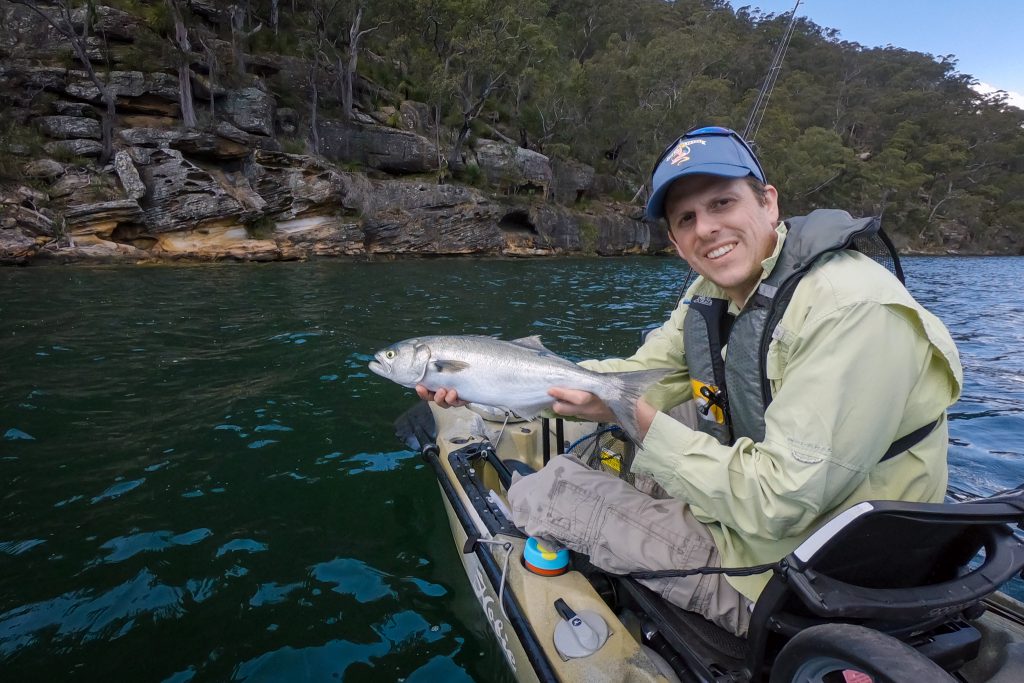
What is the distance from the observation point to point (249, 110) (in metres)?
28.7

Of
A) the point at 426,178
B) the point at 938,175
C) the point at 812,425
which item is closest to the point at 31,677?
the point at 812,425

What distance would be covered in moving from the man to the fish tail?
19 cm

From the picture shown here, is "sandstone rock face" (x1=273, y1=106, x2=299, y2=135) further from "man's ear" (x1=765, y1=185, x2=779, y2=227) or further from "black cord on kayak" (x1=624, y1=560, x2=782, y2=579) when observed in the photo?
"black cord on kayak" (x1=624, y1=560, x2=782, y2=579)

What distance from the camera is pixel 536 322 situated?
532 inches

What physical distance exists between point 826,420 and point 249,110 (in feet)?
109

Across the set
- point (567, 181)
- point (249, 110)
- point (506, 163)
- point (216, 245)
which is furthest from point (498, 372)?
point (567, 181)

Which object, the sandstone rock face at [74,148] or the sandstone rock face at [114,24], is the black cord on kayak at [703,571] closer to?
the sandstone rock face at [74,148]

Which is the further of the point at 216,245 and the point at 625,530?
the point at 216,245

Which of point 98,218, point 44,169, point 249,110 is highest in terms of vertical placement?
point 249,110

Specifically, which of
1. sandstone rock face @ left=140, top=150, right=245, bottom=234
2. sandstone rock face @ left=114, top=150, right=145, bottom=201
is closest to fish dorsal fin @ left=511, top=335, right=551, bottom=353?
sandstone rock face @ left=140, top=150, right=245, bottom=234

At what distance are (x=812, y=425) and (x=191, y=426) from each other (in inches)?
265

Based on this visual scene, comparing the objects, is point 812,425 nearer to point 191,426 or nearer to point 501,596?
point 501,596

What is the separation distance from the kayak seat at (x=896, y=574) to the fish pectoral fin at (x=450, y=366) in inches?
84.2

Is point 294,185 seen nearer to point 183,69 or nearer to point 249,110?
point 249,110
